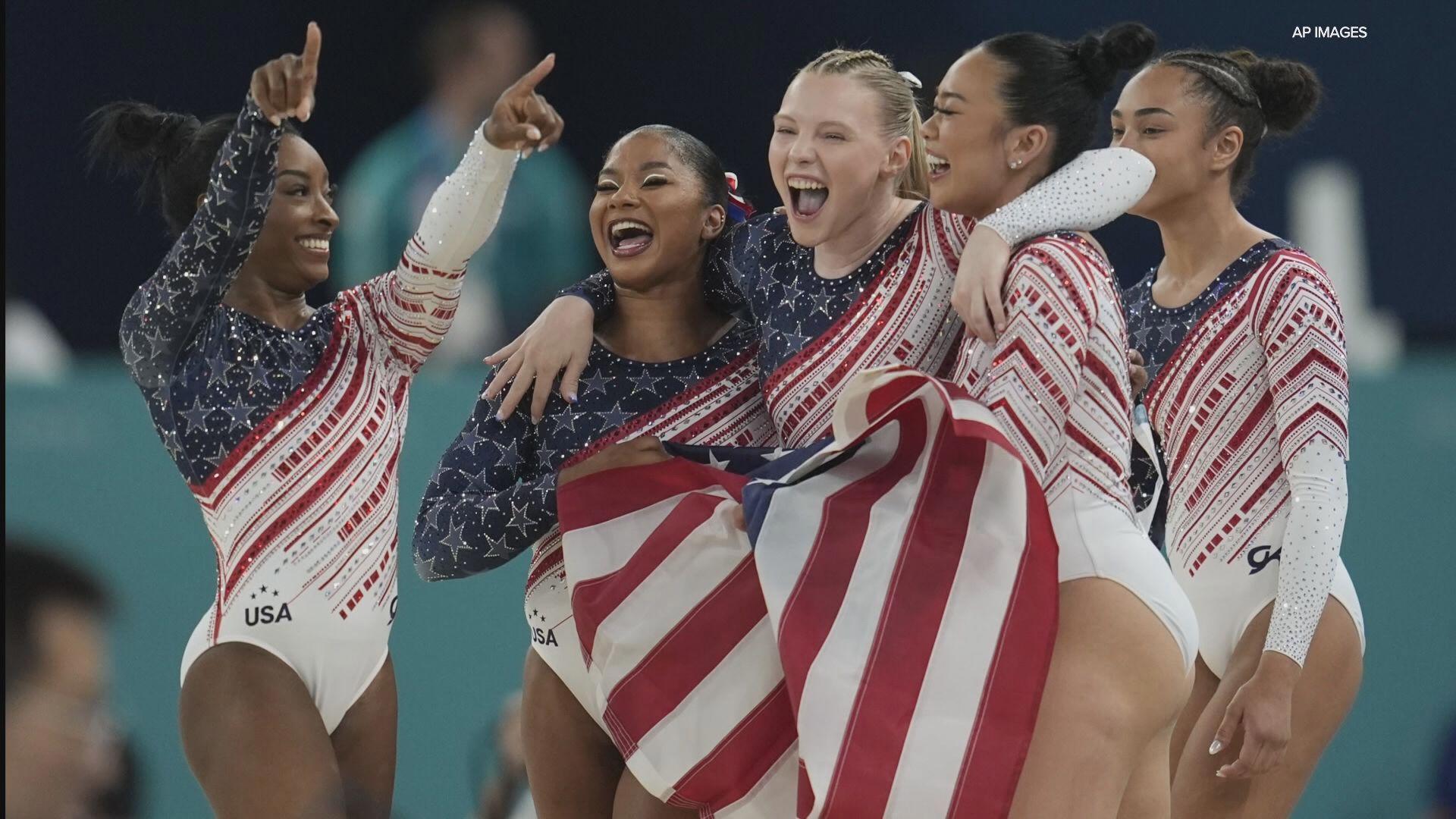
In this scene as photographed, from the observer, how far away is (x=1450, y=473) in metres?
3.49

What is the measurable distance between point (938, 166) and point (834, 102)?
15 cm

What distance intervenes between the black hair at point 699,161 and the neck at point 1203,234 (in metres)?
0.71

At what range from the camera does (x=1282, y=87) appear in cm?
258

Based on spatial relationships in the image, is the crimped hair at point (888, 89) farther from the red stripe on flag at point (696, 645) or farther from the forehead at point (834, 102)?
the red stripe on flag at point (696, 645)

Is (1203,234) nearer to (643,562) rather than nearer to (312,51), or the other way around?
(643,562)

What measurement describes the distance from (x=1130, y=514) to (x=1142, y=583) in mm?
107

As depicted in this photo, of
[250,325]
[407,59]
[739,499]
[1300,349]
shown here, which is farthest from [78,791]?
[407,59]

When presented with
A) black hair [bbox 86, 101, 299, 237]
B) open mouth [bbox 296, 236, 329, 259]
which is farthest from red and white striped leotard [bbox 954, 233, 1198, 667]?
black hair [bbox 86, 101, 299, 237]

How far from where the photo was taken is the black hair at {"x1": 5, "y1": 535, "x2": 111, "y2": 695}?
2271mm

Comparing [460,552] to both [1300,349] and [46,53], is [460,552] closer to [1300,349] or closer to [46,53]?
[1300,349]

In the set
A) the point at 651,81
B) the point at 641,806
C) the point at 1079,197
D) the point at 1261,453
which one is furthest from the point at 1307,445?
the point at 651,81

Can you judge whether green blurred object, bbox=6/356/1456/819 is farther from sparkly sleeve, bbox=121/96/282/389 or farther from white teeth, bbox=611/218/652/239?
white teeth, bbox=611/218/652/239

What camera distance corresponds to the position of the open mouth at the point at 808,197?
2.06 meters

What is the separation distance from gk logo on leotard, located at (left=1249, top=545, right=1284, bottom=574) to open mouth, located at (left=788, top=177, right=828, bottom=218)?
0.81 meters
